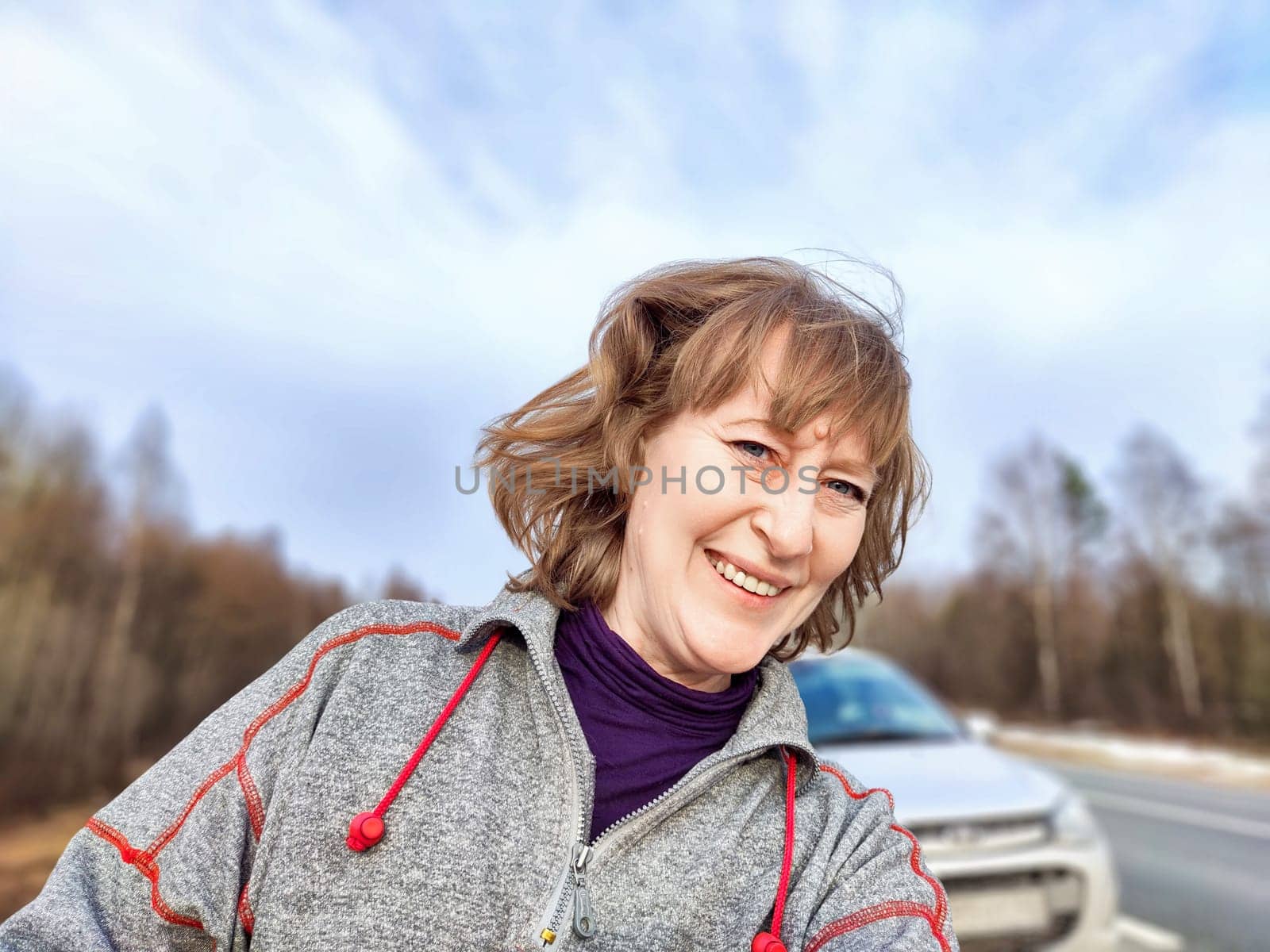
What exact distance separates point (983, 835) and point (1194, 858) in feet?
15.6

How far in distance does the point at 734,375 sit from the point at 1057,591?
3109cm

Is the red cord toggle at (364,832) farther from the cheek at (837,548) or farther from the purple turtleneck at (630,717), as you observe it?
the cheek at (837,548)

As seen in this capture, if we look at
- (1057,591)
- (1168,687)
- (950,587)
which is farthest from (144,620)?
(950,587)

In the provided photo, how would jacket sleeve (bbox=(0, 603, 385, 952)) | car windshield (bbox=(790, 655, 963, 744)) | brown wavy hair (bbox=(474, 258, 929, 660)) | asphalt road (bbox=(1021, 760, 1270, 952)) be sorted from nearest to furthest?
jacket sleeve (bbox=(0, 603, 385, 952)) → brown wavy hair (bbox=(474, 258, 929, 660)) → car windshield (bbox=(790, 655, 963, 744)) → asphalt road (bbox=(1021, 760, 1270, 952))

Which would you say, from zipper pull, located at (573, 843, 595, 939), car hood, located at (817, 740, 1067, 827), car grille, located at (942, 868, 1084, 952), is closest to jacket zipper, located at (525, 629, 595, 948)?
zipper pull, located at (573, 843, 595, 939)

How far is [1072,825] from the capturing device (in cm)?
446

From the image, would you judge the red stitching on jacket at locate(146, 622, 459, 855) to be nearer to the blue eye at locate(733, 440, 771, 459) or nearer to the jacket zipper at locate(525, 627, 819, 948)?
the jacket zipper at locate(525, 627, 819, 948)

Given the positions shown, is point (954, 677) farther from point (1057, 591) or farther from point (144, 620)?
point (144, 620)

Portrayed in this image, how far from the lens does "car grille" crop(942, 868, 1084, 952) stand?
4.10 meters

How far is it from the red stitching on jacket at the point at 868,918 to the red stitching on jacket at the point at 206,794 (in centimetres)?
86

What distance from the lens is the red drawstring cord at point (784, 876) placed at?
1.42 metres

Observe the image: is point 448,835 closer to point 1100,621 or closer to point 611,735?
point 611,735

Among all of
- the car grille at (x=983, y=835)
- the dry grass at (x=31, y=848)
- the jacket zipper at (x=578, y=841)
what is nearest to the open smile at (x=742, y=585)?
the jacket zipper at (x=578, y=841)

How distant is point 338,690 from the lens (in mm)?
1457
